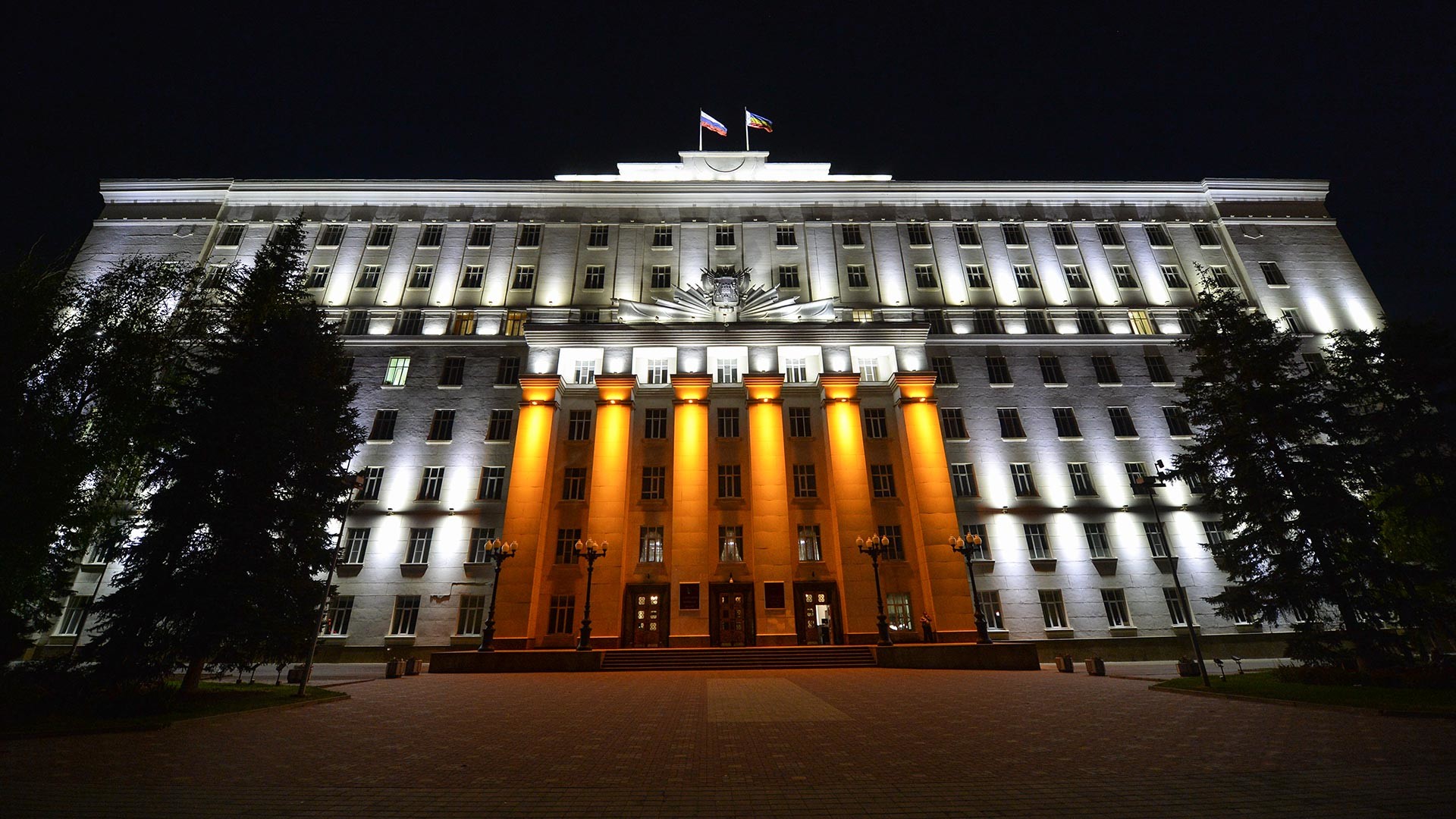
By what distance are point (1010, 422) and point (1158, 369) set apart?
11.1 metres

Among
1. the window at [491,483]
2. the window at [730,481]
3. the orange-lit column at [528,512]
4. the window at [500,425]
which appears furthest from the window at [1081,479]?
the window at [500,425]

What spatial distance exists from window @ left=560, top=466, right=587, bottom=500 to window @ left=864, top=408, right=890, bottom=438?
680 inches

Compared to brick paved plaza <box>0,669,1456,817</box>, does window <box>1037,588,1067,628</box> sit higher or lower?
higher

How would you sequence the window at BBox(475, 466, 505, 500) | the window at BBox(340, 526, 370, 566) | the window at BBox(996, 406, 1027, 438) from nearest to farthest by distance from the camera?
the window at BBox(340, 526, 370, 566) < the window at BBox(475, 466, 505, 500) < the window at BBox(996, 406, 1027, 438)

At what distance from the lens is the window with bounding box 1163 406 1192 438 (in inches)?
1384

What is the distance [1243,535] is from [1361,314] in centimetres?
3370

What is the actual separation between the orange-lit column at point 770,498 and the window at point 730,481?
928 millimetres

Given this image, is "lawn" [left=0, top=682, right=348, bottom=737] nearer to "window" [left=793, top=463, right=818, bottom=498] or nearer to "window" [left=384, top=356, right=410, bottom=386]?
"window" [left=384, top=356, right=410, bottom=386]

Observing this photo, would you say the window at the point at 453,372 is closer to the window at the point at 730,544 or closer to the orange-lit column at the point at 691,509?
the orange-lit column at the point at 691,509

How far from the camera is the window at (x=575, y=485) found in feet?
112

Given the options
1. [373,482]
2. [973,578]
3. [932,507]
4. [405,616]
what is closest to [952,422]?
[932,507]

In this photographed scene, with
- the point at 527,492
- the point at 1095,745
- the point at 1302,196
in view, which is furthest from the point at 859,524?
the point at 1302,196

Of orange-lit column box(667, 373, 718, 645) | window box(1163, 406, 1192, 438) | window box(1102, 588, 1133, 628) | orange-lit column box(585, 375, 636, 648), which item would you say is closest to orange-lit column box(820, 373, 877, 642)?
orange-lit column box(667, 373, 718, 645)

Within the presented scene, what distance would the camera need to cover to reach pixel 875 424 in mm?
36281
